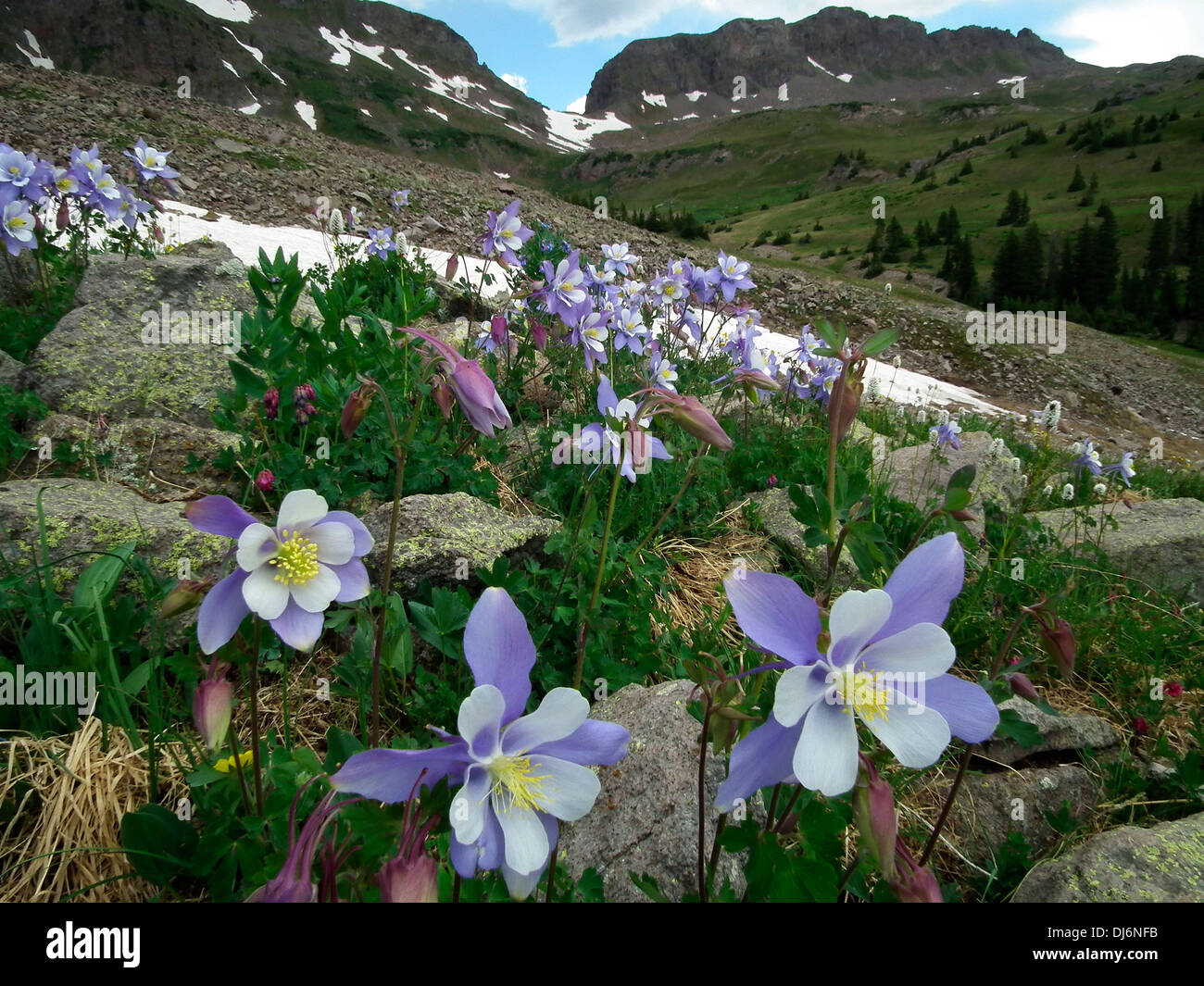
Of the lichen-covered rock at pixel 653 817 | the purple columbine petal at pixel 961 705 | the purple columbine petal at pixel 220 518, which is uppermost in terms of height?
the purple columbine petal at pixel 220 518

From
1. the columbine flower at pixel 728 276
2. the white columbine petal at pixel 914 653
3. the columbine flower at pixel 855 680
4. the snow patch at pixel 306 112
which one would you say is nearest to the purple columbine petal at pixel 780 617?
the columbine flower at pixel 855 680

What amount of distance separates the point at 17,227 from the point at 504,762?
5.90 meters

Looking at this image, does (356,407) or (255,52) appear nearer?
(356,407)

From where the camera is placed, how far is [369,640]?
1742 mm

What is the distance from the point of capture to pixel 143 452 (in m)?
3.50

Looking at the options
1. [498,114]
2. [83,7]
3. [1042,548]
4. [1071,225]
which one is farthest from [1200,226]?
[498,114]

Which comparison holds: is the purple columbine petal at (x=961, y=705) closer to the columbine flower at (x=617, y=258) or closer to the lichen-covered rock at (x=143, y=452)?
the lichen-covered rock at (x=143, y=452)

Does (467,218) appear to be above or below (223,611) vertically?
above

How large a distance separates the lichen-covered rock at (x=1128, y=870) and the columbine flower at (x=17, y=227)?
6.62 m

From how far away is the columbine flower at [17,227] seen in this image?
463cm

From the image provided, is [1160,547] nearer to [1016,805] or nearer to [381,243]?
[1016,805]

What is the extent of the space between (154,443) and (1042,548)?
16.8ft

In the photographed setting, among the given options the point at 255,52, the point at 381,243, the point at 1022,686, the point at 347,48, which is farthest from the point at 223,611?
the point at 347,48
